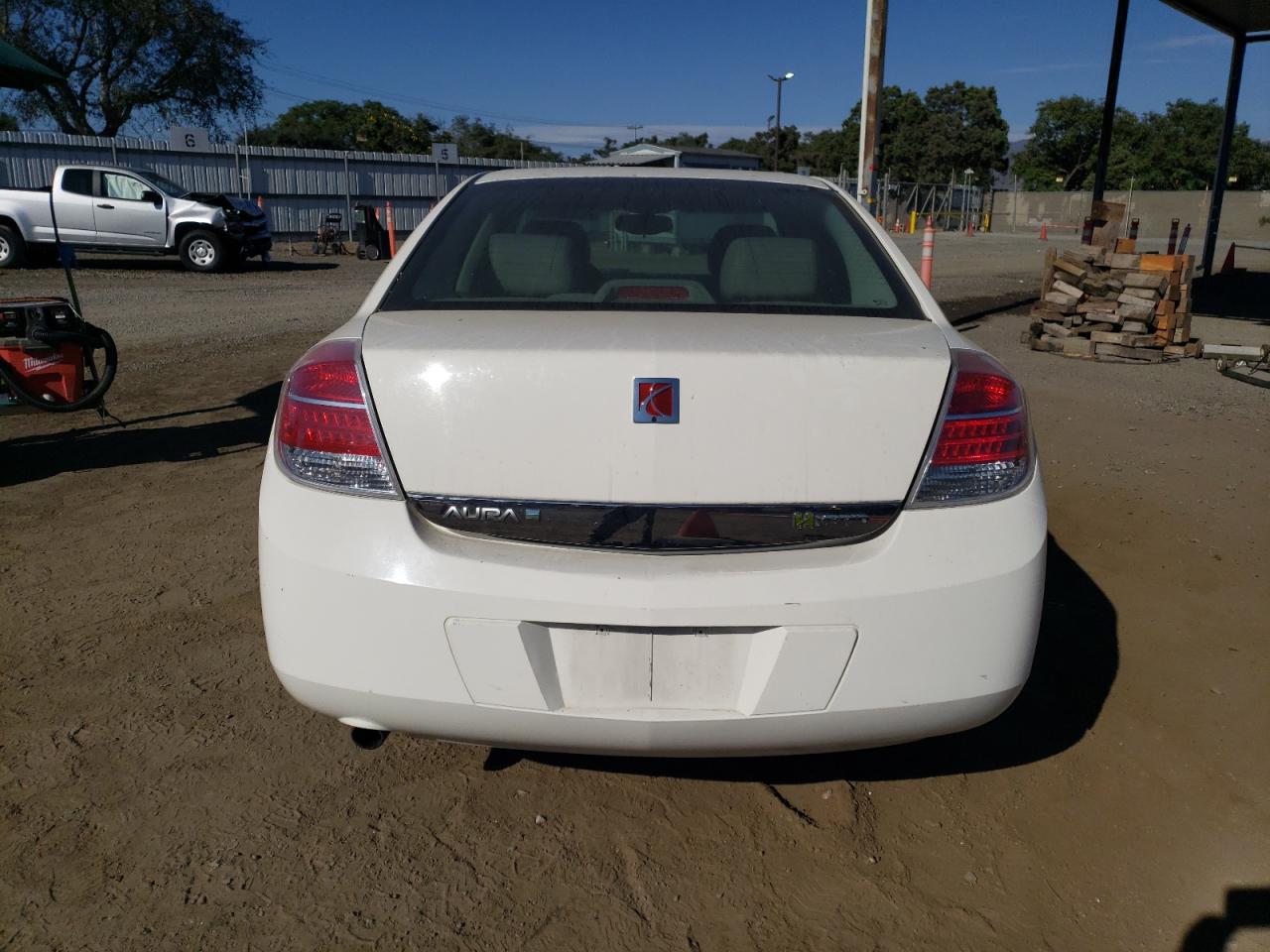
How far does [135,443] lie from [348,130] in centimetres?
6751

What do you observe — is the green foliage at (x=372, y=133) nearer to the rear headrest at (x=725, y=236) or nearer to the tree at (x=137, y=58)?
the tree at (x=137, y=58)

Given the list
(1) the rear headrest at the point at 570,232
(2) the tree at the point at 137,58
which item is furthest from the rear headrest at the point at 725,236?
(2) the tree at the point at 137,58

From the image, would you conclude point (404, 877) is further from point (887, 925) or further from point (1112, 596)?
point (1112, 596)

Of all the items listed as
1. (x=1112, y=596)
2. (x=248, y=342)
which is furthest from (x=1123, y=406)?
(x=248, y=342)

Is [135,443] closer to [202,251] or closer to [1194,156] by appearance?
[202,251]

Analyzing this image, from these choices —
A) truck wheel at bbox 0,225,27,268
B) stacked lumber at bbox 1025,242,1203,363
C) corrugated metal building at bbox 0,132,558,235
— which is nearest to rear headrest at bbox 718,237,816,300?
stacked lumber at bbox 1025,242,1203,363

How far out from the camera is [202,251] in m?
18.0

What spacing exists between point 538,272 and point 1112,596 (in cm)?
266

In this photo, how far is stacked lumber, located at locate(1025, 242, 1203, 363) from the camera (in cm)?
952

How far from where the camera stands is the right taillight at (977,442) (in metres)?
→ 1.98

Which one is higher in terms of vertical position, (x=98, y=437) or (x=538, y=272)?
(x=538, y=272)

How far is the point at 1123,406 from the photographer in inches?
293

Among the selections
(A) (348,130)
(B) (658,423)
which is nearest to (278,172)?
(B) (658,423)

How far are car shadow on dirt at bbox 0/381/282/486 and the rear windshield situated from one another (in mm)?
3503
